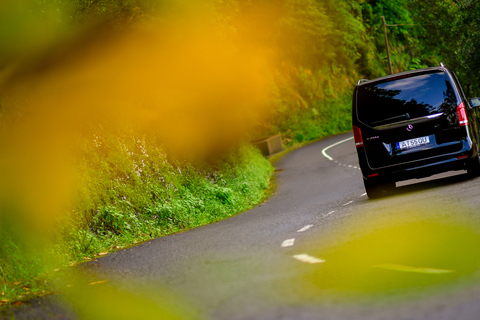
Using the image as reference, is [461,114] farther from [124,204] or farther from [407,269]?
[124,204]

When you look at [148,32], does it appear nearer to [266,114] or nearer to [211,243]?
[211,243]

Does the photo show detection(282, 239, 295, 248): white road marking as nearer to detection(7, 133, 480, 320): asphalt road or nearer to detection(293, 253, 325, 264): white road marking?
detection(7, 133, 480, 320): asphalt road

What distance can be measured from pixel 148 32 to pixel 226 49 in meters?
7.19

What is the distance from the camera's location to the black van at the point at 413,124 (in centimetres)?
1195

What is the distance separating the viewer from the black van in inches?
470

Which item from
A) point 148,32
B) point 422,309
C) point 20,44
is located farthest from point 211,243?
point 148,32

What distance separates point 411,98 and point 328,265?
5.67m

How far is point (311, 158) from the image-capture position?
32.8 m

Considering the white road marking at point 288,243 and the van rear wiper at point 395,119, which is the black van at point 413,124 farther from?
the white road marking at point 288,243

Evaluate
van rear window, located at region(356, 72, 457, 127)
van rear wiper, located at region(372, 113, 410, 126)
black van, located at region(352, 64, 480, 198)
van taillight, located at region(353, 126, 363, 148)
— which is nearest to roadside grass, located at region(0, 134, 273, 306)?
van taillight, located at region(353, 126, 363, 148)

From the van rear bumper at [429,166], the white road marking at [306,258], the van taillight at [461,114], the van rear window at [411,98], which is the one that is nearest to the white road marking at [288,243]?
the white road marking at [306,258]

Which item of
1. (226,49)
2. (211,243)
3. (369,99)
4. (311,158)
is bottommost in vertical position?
(311,158)

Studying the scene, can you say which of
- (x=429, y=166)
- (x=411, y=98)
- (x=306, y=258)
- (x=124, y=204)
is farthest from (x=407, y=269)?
(x=124, y=204)

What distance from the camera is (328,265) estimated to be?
23.1 feet
